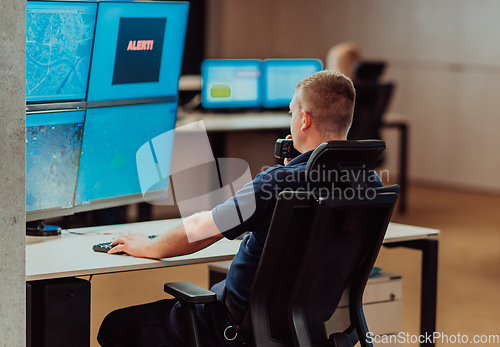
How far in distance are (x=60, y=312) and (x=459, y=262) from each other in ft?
11.1

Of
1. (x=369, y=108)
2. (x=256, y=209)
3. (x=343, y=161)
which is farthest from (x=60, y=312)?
(x=369, y=108)

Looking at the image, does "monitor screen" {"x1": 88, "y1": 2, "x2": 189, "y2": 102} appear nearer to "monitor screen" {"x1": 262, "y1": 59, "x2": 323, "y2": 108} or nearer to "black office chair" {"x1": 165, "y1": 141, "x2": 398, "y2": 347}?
"black office chair" {"x1": 165, "y1": 141, "x2": 398, "y2": 347}

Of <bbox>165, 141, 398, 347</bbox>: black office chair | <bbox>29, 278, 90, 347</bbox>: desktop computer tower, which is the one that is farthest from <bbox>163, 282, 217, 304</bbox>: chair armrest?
<bbox>29, 278, 90, 347</bbox>: desktop computer tower

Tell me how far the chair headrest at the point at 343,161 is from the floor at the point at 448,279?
5.72 ft

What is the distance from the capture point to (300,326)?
1717 millimetres

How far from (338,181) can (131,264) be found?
25.7 inches

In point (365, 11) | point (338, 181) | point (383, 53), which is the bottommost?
point (338, 181)

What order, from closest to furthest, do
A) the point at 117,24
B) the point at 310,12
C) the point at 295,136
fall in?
1. the point at 295,136
2. the point at 117,24
3. the point at 310,12

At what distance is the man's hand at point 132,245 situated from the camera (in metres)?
2.02

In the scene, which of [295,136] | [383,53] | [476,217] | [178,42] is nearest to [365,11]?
[383,53]

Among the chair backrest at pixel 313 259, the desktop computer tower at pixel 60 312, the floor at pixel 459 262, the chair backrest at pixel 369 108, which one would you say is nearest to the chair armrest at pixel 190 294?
the chair backrest at pixel 313 259

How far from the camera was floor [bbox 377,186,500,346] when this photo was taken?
11.5ft

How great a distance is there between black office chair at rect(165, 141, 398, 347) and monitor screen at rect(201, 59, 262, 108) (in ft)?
13.3

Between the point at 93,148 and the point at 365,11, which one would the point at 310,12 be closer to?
the point at 365,11
